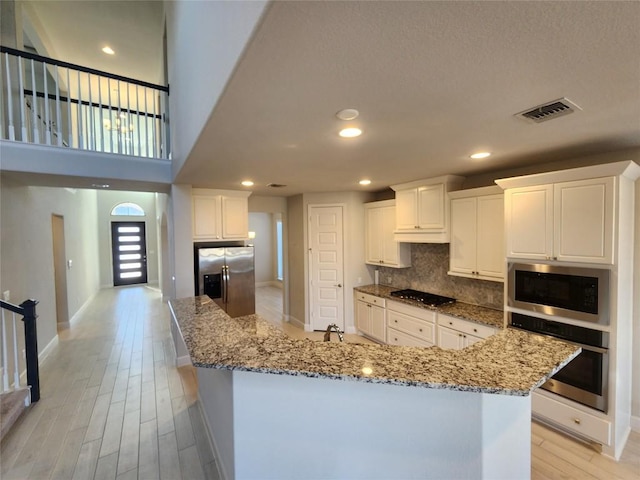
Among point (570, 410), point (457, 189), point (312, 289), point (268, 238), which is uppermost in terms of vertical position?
point (457, 189)

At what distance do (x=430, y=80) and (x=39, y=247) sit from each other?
541cm

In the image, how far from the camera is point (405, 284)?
4.64m

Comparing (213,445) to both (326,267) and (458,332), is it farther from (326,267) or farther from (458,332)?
(326,267)

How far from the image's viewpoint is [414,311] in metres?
3.80

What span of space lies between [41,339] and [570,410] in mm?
6179

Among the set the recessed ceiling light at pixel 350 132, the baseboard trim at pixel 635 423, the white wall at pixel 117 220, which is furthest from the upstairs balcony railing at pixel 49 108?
the baseboard trim at pixel 635 423

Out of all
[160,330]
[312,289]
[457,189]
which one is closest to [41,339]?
[160,330]

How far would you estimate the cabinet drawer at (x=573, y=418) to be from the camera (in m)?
2.24

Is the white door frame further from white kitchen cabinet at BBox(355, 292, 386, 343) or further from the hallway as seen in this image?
the hallway

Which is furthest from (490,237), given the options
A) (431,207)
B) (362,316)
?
(362,316)

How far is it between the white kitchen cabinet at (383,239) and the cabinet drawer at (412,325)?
30.8 inches

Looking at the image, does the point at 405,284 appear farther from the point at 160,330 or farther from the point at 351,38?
the point at 160,330

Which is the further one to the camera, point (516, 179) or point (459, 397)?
point (516, 179)

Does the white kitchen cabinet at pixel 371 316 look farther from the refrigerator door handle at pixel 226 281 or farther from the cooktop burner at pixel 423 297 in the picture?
the refrigerator door handle at pixel 226 281
